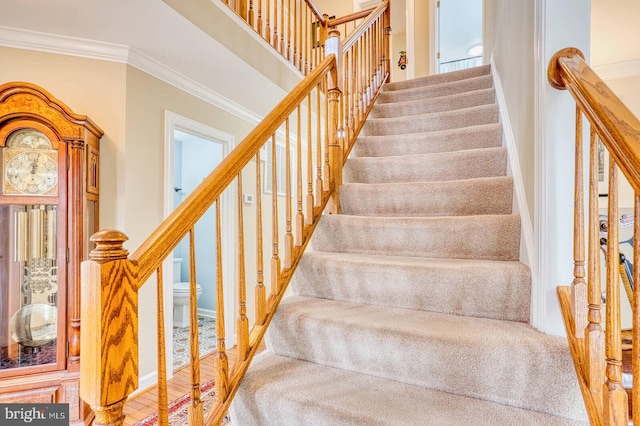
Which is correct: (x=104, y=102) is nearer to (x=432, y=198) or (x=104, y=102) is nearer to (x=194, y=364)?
(x=194, y=364)

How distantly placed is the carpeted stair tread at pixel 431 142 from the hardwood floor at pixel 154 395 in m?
1.65

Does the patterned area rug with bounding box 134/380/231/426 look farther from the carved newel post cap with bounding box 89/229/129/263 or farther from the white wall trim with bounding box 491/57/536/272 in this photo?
the white wall trim with bounding box 491/57/536/272

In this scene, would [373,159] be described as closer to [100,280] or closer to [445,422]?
[445,422]

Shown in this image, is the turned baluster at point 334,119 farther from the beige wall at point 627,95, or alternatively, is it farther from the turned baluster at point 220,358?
the beige wall at point 627,95

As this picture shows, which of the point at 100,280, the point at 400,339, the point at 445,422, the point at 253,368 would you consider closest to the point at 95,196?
the point at 253,368

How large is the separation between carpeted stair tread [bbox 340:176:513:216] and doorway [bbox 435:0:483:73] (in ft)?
12.2

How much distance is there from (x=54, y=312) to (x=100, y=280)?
1.74 meters

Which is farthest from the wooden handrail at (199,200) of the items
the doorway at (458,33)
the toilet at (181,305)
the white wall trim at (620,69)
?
the doorway at (458,33)

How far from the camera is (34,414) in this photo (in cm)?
180

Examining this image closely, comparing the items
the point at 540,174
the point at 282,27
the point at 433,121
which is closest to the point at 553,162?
the point at 540,174

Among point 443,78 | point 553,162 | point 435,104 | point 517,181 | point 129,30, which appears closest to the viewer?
point 553,162

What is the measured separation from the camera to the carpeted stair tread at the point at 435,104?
2473 mm

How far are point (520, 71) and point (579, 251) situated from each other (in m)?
1.00

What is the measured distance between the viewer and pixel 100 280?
698 millimetres
